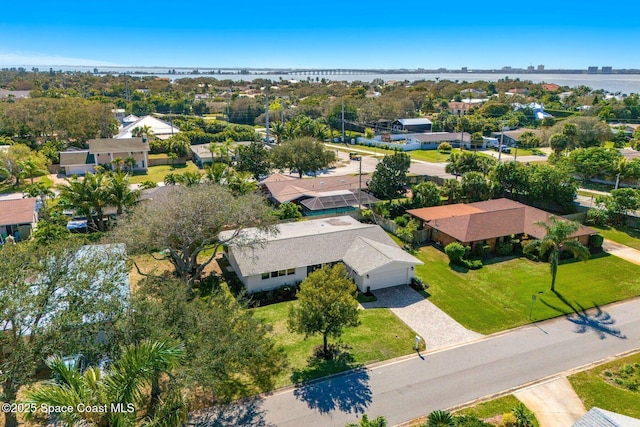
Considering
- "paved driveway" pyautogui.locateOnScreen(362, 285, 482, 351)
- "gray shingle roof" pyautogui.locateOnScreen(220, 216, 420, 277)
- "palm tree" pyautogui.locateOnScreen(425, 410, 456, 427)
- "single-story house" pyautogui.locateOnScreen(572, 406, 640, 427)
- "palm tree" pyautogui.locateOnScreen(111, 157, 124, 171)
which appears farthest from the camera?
"palm tree" pyautogui.locateOnScreen(111, 157, 124, 171)

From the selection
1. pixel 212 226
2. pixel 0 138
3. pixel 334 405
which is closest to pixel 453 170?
pixel 212 226

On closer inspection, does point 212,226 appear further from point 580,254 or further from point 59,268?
point 580,254

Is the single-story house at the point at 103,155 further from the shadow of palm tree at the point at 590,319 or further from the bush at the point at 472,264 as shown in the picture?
the shadow of palm tree at the point at 590,319

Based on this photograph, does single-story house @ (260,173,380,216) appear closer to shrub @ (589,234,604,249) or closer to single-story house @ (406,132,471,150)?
shrub @ (589,234,604,249)

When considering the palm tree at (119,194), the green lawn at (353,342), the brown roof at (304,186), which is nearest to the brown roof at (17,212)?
the palm tree at (119,194)

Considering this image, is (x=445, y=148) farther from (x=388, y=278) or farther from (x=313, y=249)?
(x=313, y=249)

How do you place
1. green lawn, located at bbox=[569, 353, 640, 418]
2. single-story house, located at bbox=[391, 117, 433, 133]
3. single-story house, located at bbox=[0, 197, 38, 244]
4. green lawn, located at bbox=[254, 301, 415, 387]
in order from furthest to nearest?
single-story house, located at bbox=[391, 117, 433, 133] < single-story house, located at bbox=[0, 197, 38, 244] < green lawn, located at bbox=[254, 301, 415, 387] < green lawn, located at bbox=[569, 353, 640, 418]

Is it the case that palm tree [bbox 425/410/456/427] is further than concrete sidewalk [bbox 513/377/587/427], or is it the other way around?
concrete sidewalk [bbox 513/377/587/427]

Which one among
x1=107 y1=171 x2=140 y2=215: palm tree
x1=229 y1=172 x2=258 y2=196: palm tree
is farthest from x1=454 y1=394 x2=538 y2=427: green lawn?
x1=107 y1=171 x2=140 y2=215: palm tree
